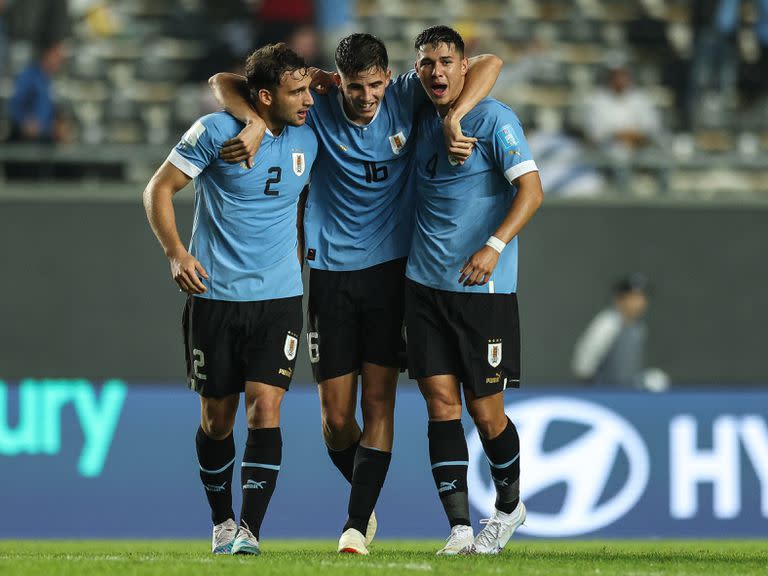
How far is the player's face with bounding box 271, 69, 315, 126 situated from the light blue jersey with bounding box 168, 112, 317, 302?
152mm

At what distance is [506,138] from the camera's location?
22.4 feet

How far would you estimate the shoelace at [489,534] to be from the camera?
700 cm

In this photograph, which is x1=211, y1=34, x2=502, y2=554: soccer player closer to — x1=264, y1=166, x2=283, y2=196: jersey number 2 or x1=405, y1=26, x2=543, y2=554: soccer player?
x1=405, y1=26, x2=543, y2=554: soccer player

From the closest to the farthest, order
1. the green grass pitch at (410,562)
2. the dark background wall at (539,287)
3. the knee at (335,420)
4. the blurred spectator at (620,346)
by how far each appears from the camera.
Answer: the green grass pitch at (410,562), the knee at (335,420), the blurred spectator at (620,346), the dark background wall at (539,287)

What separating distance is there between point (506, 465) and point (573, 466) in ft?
9.81

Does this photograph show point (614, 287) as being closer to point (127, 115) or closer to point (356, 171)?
point (127, 115)

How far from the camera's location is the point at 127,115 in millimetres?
13680

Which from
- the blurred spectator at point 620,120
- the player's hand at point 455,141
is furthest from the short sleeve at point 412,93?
the blurred spectator at point 620,120

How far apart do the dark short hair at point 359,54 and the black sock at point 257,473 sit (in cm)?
170

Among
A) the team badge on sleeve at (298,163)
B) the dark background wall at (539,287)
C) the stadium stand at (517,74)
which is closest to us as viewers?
the team badge on sleeve at (298,163)

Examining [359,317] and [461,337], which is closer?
[461,337]

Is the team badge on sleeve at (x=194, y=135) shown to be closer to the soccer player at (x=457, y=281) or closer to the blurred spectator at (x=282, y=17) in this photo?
the soccer player at (x=457, y=281)

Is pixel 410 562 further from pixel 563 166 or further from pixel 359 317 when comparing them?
pixel 563 166

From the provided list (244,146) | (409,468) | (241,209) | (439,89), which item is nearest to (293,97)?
(244,146)
